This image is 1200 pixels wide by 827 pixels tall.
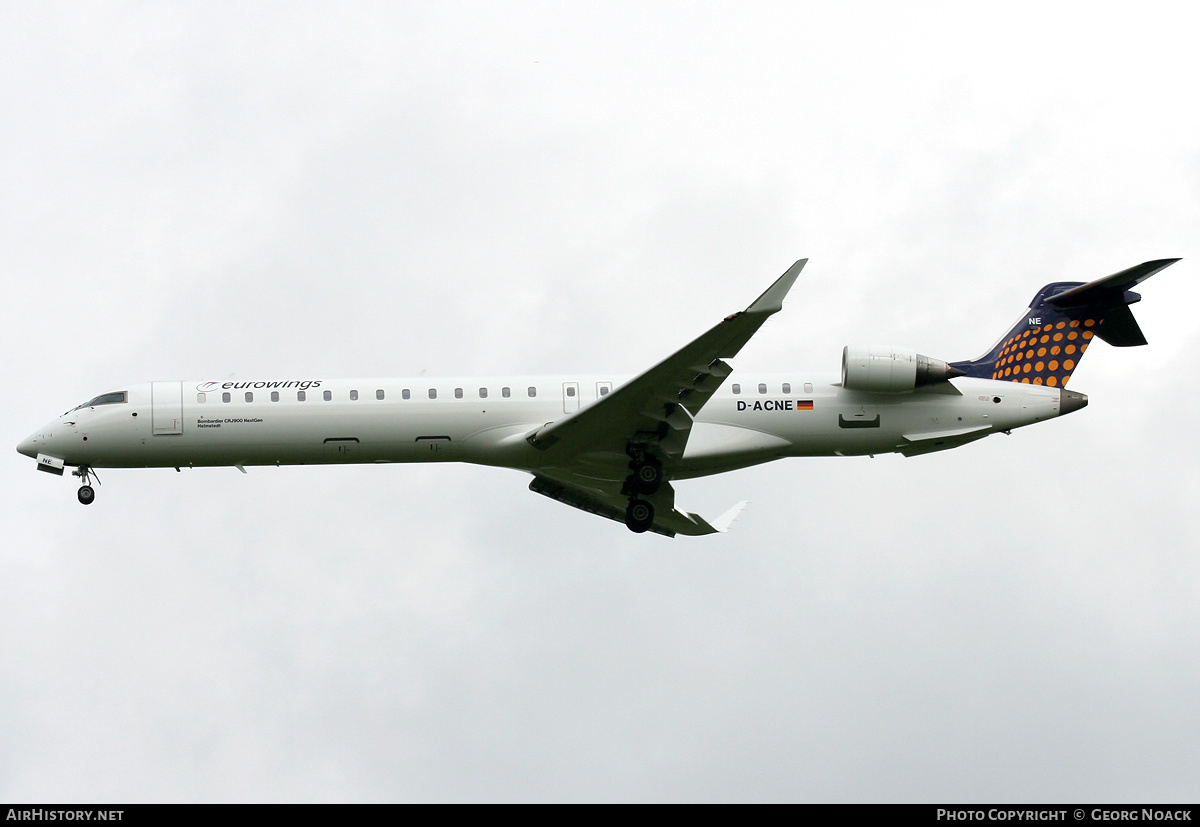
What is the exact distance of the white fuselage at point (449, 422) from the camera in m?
27.2

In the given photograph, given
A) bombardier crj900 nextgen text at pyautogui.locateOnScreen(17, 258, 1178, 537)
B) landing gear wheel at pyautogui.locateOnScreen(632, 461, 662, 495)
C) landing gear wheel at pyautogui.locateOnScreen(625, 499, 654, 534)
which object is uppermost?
bombardier crj900 nextgen text at pyautogui.locateOnScreen(17, 258, 1178, 537)

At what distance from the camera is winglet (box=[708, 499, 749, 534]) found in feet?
104

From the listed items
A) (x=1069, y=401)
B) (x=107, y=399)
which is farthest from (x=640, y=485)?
(x=107, y=399)

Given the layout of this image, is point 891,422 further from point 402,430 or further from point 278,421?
point 278,421

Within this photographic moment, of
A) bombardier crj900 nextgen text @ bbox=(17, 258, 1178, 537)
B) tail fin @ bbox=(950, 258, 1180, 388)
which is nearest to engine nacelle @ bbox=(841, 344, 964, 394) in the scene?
bombardier crj900 nextgen text @ bbox=(17, 258, 1178, 537)

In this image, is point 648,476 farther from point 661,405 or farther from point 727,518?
point 727,518

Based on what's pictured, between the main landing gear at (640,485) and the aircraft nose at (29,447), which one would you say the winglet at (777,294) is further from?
the aircraft nose at (29,447)

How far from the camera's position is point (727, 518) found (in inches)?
1260

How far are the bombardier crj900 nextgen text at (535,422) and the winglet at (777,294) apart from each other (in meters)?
3.11

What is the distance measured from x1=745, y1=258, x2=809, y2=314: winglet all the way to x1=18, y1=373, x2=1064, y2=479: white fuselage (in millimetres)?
3675

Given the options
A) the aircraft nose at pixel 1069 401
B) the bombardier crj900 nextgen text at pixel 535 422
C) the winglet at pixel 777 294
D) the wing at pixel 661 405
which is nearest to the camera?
the winglet at pixel 777 294

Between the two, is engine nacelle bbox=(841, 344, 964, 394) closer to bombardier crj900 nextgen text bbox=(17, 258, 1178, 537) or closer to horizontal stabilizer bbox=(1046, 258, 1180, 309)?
bombardier crj900 nextgen text bbox=(17, 258, 1178, 537)

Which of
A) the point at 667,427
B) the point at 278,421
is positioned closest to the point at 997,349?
the point at 667,427

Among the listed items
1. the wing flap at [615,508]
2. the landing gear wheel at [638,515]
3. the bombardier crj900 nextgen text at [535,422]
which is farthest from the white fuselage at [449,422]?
the wing flap at [615,508]
